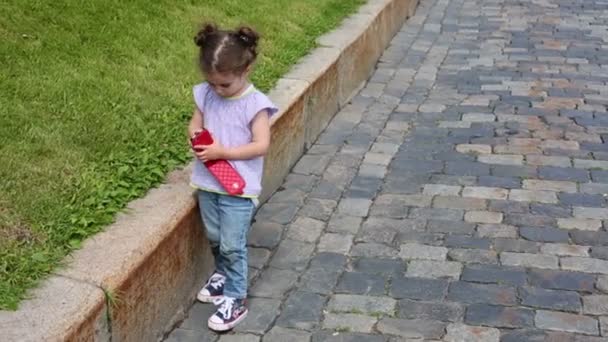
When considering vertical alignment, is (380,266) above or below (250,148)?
below

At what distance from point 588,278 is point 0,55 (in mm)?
2947

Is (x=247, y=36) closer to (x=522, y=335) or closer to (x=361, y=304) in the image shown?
(x=361, y=304)

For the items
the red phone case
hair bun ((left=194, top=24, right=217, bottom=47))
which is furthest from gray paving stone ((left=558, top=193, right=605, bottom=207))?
hair bun ((left=194, top=24, right=217, bottom=47))

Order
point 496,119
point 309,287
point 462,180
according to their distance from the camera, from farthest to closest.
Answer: point 496,119 → point 462,180 → point 309,287

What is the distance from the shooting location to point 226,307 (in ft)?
12.2

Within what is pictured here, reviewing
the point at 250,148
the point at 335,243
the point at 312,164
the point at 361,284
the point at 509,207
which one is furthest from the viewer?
the point at 312,164

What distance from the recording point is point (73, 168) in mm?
3777

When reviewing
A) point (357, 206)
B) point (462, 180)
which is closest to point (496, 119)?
point (462, 180)

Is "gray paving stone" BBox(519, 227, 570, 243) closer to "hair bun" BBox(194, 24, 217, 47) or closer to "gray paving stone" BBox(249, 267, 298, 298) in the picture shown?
"gray paving stone" BBox(249, 267, 298, 298)

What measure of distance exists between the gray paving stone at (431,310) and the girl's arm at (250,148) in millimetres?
840

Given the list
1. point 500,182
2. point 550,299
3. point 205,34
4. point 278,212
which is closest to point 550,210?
point 500,182

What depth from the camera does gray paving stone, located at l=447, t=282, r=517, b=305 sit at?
12.6 ft

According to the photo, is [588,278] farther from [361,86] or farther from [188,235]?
[361,86]

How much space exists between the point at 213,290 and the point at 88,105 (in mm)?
1096
